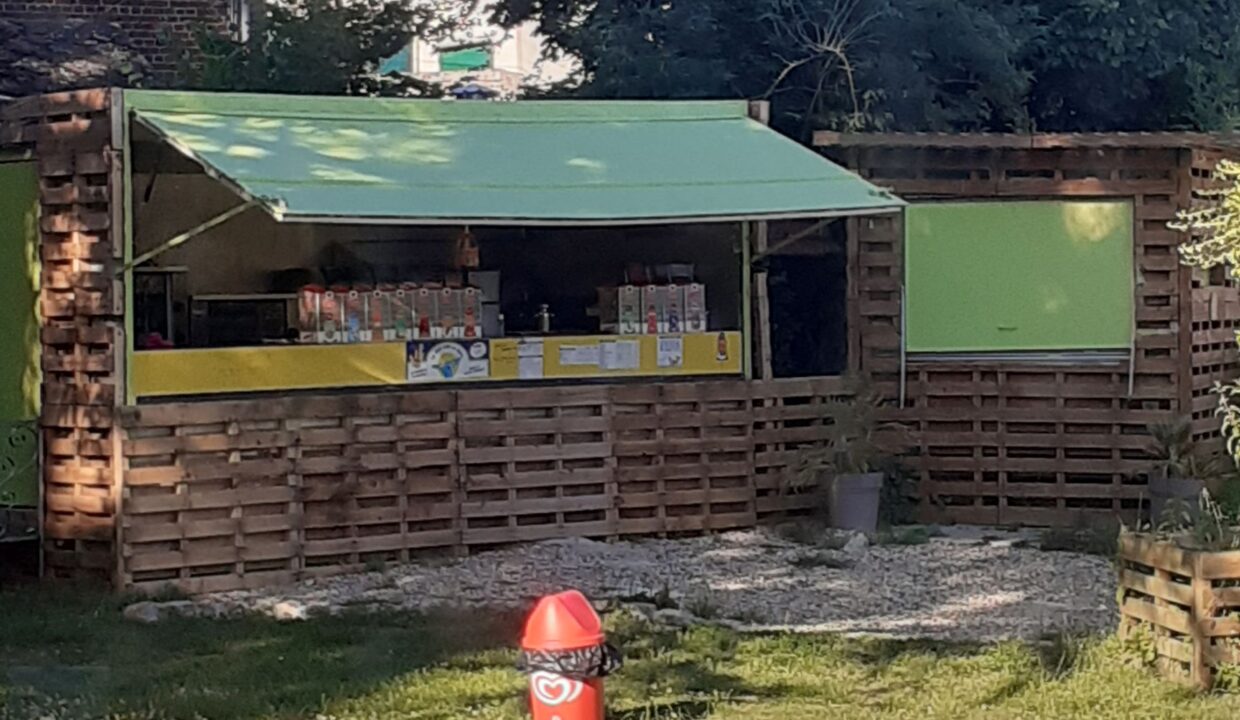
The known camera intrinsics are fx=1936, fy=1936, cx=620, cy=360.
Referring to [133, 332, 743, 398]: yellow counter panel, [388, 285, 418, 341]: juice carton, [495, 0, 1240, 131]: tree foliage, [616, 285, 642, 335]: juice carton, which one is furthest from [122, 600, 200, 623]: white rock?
[495, 0, 1240, 131]: tree foliage

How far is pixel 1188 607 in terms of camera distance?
26.2ft

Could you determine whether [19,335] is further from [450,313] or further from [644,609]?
[644,609]

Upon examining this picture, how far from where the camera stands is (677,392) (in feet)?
42.0

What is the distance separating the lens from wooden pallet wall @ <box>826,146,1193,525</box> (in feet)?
43.8

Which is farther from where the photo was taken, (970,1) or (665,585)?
(970,1)

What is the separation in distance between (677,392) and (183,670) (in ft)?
16.0

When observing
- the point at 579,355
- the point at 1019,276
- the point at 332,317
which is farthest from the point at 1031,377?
the point at 332,317

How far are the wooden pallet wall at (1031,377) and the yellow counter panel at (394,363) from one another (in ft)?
4.05

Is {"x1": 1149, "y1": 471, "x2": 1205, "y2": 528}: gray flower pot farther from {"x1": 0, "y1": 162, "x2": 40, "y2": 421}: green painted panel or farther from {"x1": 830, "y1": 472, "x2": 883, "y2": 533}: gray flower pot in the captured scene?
{"x1": 0, "y1": 162, "x2": 40, "y2": 421}: green painted panel

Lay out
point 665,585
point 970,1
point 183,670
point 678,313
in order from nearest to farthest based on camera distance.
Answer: point 183,670, point 665,585, point 678,313, point 970,1

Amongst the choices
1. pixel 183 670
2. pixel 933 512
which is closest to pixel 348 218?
pixel 183 670

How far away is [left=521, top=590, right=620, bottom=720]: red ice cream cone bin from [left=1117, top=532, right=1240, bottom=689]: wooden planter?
2.78 metres

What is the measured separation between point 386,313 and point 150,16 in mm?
6532

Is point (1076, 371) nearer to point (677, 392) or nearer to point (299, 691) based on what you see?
point (677, 392)
